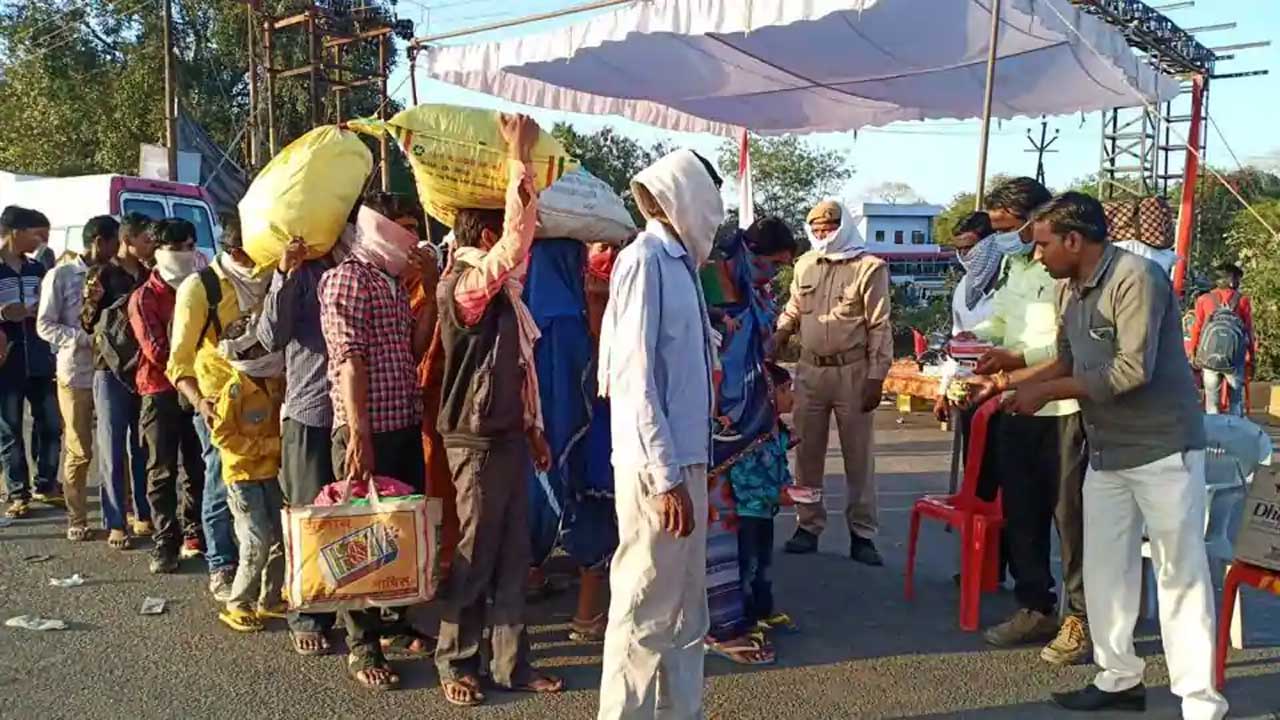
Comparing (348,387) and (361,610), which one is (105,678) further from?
(348,387)

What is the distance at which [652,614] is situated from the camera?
120 inches

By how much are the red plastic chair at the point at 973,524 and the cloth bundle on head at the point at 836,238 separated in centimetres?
131

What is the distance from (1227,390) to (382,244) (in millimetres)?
8735

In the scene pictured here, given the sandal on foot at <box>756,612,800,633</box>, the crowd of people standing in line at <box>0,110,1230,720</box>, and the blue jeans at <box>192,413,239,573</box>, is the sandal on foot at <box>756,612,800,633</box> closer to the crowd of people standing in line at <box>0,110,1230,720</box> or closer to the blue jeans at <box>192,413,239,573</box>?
the crowd of people standing in line at <box>0,110,1230,720</box>

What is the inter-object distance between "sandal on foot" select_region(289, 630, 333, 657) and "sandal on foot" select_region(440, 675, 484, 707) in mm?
730

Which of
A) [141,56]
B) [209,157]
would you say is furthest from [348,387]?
[141,56]

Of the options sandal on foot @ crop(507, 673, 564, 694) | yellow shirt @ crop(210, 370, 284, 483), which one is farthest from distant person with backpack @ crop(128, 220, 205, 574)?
sandal on foot @ crop(507, 673, 564, 694)

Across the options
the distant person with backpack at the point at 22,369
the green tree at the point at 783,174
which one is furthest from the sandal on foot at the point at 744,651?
the green tree at the point at 783,174

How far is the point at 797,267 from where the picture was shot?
5.72m

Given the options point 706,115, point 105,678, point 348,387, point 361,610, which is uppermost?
point 706,115

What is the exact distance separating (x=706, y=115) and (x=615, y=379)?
7962 millimetres

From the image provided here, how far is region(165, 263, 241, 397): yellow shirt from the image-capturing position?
435 centimetres

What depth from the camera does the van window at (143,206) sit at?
36.5 ft

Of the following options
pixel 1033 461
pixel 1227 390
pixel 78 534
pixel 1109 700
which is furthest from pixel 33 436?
pixel 1227 390
